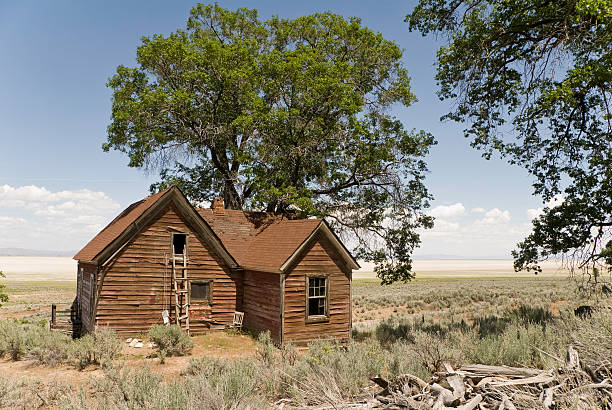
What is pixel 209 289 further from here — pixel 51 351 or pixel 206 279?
pixel 51 351

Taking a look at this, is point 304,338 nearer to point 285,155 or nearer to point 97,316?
point 97,316

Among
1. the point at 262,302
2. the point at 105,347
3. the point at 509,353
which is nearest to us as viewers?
the point at 509,353

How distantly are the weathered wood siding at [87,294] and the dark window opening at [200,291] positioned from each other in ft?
12.8

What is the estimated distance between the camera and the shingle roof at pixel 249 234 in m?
17.5

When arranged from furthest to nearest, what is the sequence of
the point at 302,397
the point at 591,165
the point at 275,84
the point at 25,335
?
the point at 275,84 → the point at 25,335 → the point at 591,165 → the point at 302,397

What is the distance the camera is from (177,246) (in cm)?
1859

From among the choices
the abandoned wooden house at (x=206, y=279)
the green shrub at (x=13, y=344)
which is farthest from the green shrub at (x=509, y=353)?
the green shrub at (x=13, y=344)

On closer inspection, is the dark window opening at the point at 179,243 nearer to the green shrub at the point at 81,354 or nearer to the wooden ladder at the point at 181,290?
the wooden ladder at the point at 181,290

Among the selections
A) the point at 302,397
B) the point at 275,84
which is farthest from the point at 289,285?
the point at 275,84

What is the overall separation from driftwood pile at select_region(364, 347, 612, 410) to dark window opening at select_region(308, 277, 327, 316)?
421 inches

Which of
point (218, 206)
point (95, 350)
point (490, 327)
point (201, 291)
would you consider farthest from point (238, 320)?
point (490, 327)

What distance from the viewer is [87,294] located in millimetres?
18281

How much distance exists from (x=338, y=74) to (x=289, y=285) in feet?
40.2

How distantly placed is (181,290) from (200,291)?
36.2 inches
